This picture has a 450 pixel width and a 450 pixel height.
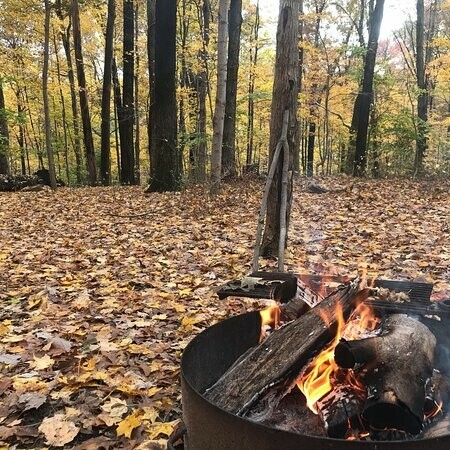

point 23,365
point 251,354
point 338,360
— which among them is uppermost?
point 338,360

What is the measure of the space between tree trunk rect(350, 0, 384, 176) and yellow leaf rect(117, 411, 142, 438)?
1438 centimetres

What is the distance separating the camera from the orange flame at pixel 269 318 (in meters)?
2.88

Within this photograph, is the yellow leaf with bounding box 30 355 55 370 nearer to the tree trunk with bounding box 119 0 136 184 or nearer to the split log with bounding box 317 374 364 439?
the split log with bounding box 317 374 364 439

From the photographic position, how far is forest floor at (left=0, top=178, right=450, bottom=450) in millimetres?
3004

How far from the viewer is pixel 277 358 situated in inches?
89.1

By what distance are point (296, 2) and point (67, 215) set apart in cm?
723

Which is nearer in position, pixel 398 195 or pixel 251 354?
Result: pixel 251 354

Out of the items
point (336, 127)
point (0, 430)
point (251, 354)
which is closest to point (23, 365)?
point (0, 430)

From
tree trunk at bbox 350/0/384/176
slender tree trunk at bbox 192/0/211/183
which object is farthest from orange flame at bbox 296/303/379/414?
tree trunk at bbox 350/0/384/176

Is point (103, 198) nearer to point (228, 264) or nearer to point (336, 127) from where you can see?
point (228, 264)

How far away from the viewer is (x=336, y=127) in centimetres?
2700

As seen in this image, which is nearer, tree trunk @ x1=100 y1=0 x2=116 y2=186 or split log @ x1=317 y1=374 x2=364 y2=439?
split log @ x1=317 y1=374 x2=364 y2=439

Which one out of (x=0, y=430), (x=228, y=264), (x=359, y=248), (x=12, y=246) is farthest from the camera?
(x=12, y=246)

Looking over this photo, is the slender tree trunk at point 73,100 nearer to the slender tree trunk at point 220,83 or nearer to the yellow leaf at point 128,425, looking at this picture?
the slender tree trunk at point 220,83
